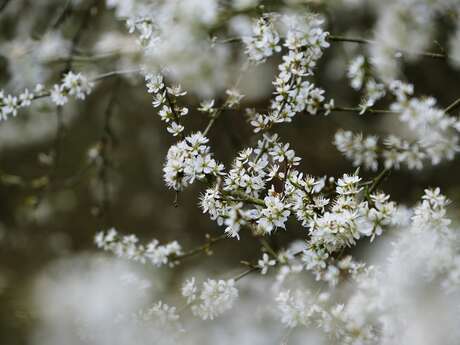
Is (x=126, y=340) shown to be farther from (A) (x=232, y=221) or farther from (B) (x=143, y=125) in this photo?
(B) (x=143, y=125)

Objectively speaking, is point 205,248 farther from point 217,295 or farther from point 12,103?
point 12,103

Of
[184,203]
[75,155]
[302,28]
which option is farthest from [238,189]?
[75,155]

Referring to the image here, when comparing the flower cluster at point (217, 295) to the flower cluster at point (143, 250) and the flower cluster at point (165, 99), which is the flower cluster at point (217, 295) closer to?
the flower cluster at point (143, 250)

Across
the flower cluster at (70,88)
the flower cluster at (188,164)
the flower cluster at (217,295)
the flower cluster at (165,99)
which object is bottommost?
the flower cluster at (217,295)

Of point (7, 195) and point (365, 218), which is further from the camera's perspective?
point (7, 195)

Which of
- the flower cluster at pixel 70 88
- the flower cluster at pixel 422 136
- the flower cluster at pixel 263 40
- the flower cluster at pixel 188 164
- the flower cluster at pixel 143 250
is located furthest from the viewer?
the flower cluster at pixel 143 250

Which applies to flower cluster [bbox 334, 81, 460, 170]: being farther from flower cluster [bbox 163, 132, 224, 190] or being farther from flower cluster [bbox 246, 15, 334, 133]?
flower cluster [bbox 163, 132, 224, 190]

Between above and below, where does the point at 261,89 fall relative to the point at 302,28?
Result: above

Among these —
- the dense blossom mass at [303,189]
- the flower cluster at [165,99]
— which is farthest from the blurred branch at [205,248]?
the flower cluster at [165,99]
